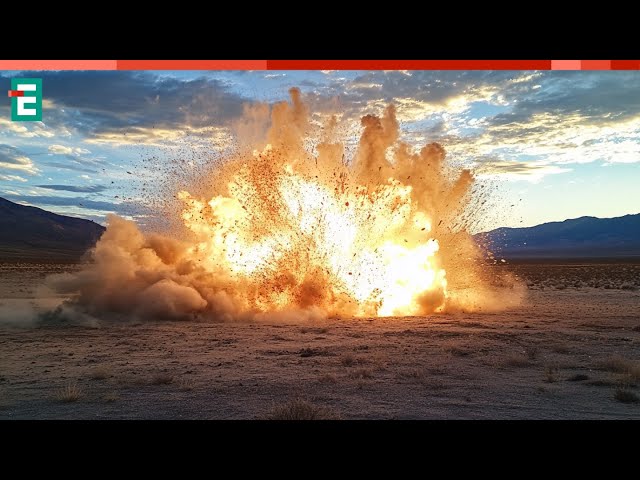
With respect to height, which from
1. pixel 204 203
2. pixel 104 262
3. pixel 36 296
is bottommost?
pixel 36 296

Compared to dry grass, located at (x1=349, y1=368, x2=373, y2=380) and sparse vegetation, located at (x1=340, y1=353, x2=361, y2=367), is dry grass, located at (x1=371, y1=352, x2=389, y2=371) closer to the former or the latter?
sparse vegetation, located at (x1=340, y1=353, x2=361, y2=367)

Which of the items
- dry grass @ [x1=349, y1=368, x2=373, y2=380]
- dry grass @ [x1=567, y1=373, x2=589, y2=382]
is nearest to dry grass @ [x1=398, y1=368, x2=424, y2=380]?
dry grass @ [x1=349, y1=368, x2=373, y2=380]

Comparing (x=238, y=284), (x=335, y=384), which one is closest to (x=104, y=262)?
(x=238, y=284)

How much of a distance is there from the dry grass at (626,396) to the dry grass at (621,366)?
2085 mm

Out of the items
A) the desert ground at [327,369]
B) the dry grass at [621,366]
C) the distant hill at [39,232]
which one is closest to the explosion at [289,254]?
the desert ground at [327,369]

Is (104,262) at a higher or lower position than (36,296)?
higher

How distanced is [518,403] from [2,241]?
530 feet

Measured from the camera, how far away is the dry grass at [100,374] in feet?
44.8

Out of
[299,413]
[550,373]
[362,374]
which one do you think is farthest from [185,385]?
[550,373]

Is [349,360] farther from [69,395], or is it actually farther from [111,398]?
[69,395]

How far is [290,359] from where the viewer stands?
16.0 meters

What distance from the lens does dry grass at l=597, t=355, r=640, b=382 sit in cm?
1364
